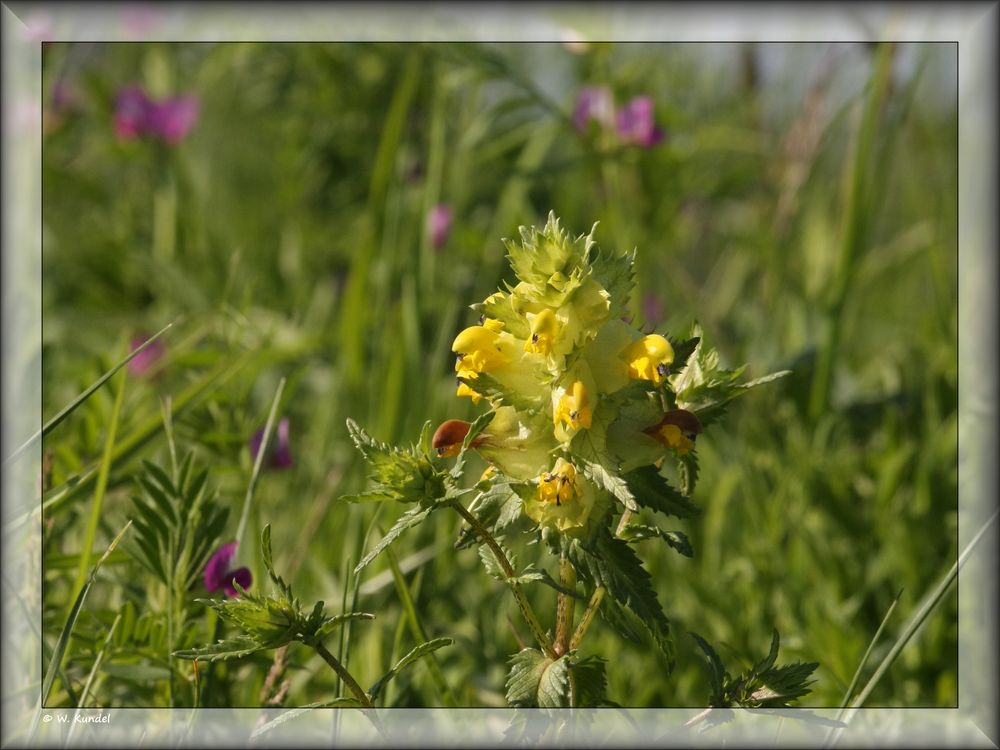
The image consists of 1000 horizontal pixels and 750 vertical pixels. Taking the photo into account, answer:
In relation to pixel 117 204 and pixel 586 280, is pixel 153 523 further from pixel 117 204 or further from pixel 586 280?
pixel 117 204

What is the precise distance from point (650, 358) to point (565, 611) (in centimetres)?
22

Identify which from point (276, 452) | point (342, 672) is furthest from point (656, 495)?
point (276, 452)

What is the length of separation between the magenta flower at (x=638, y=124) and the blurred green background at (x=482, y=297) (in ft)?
0.09

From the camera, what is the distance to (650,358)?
794 mm

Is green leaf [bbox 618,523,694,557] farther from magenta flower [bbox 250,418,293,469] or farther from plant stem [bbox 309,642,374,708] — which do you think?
magenta flower [bbox 250,418,293,469]

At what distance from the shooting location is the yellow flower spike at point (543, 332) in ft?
2.57

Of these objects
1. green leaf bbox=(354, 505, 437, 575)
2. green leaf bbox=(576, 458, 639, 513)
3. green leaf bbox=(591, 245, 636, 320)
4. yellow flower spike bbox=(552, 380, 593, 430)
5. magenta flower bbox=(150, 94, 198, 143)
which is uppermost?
magenta flower bbox=(150, 94, 198, 143)

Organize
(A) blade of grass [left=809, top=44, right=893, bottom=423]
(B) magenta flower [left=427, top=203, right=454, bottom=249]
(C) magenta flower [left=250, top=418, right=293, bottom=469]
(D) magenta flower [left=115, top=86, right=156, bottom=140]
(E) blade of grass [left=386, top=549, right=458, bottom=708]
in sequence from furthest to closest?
(D) magenta flower [left=115, top=86, right=156, bottom=140] → (B) magenta flower [left=427, top=203, right=454, bottom=249] → (A) blade of grass [left=809, top=44, right=893, bottom=423] → (C) magenta flower [left=250, top=418, right=293, bottom=469] → (E) blade of grass [left=386, top=549, right=458, bottom=708]

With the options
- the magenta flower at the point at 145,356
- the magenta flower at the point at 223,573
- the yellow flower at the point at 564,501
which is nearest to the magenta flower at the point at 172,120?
the magenta flower at the point at 145,356

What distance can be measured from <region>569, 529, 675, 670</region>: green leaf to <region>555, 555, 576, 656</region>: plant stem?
48 millimetres

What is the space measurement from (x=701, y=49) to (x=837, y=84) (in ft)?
1.96

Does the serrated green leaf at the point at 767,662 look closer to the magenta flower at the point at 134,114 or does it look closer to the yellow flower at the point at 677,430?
the yellow flower at the point at 677,430

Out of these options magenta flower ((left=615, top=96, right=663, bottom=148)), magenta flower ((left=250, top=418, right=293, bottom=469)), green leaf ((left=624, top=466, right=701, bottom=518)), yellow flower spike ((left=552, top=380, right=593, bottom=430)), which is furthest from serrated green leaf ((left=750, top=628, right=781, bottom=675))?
magenta flower ((left=615, top=96, right=663, bottom=148))

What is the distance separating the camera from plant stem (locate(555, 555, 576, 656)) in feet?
2.80
